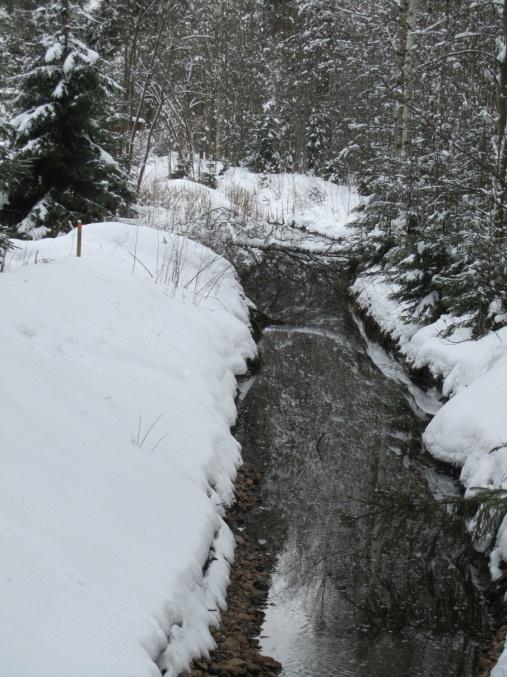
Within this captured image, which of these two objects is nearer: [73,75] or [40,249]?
[40,249]

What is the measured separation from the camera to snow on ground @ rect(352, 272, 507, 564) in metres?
4.77

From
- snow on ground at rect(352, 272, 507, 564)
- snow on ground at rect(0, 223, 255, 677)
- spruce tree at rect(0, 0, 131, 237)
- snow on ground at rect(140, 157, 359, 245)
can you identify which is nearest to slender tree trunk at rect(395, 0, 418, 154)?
snow on ground at rect(140, 157, 359, 245)

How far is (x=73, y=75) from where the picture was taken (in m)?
10.0

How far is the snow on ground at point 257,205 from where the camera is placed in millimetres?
12516

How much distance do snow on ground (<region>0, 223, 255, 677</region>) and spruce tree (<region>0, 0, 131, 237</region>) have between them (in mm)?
3434

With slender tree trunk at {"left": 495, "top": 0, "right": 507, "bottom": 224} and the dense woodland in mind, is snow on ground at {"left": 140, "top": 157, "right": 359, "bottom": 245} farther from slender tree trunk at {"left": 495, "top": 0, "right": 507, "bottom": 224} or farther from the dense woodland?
slender tree trunk at {"left": 495, "top": 0, "right": 507, "bottom": 224}

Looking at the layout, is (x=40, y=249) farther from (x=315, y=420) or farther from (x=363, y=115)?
(x=363, y=115)

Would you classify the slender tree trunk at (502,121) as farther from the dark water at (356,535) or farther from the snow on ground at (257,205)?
the snow on ground at (257,205)

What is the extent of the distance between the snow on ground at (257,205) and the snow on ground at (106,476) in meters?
5.29

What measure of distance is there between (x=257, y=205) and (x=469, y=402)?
459 inches

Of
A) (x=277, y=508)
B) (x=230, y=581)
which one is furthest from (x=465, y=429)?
(x=230, y=581)

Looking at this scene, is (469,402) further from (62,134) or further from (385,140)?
(385,140)

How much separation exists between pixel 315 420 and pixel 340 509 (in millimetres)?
1978

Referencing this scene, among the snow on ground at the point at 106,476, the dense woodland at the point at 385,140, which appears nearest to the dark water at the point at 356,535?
the snow on ground at the point at 106,476
